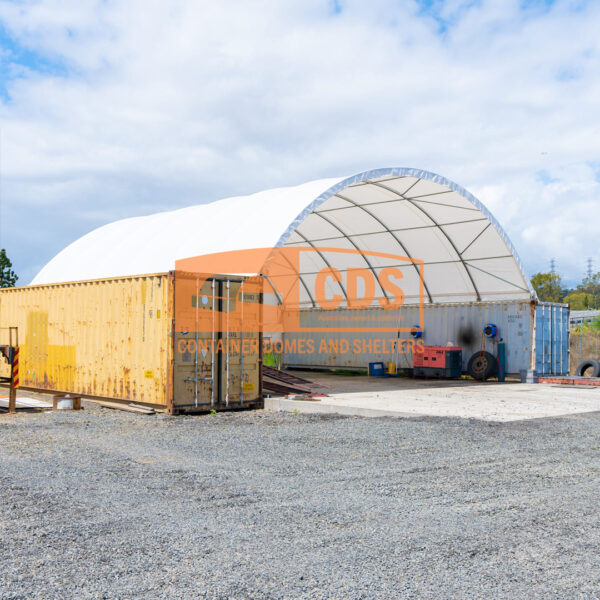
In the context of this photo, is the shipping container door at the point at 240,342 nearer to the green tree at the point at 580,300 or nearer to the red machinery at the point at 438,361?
the red machinery at the point at 438,361

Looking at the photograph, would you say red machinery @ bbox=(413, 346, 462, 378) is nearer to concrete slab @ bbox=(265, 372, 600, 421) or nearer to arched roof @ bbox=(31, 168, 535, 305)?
concrete slab @ bbox=(265, 372, 600, 421)

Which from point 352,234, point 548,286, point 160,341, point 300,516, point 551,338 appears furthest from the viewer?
point 548,286

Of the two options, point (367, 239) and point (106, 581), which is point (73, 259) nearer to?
point (367, 239)

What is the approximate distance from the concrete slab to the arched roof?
413cm

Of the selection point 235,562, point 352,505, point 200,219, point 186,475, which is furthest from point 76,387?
point 235,562

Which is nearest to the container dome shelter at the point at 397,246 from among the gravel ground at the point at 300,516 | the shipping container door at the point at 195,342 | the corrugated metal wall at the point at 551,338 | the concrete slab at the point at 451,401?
the corrugated metal wall at the point at 551,338

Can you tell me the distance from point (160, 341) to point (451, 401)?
760 centimetres

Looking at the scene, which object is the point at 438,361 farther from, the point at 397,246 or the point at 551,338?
the point at 397,246

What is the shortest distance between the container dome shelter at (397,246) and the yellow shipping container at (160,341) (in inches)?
112

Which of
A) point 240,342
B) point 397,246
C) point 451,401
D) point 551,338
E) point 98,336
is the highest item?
point 397,246

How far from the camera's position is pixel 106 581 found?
4559 millimetres

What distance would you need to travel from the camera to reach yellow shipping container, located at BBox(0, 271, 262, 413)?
14328mm

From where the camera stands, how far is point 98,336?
1600cm

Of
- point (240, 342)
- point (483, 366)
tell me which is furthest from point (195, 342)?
point (483, 366)
